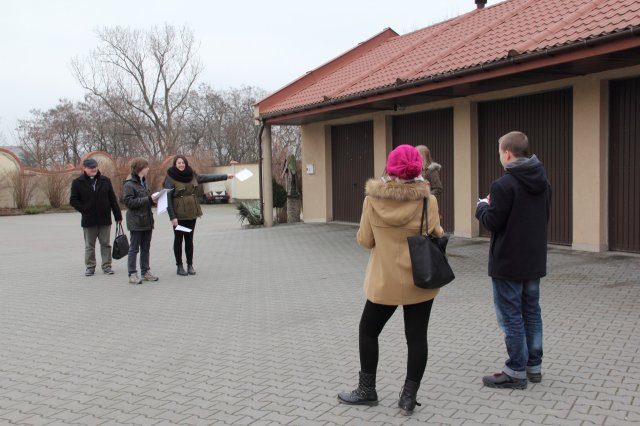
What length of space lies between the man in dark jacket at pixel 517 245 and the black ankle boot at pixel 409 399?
2.39 feet

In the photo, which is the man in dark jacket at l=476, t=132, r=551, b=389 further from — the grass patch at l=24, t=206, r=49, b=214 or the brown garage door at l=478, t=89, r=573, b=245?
the grass patch at l=24, t=206, r=49, b=214

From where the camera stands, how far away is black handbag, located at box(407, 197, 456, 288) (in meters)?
3.59

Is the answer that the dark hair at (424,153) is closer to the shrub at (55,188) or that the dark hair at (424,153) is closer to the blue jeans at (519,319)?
the blue jeans at (519,319)

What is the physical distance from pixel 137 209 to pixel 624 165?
292 inches

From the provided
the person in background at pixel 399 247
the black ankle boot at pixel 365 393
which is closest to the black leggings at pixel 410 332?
the person in background at pixel 399 247

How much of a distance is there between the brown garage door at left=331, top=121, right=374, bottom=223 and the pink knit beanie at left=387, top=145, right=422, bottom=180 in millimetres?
11622

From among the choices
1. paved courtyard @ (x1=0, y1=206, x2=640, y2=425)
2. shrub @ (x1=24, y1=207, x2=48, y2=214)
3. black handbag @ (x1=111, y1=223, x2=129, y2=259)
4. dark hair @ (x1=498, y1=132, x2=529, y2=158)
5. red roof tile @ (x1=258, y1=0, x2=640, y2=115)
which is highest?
red roof tile @ (x1=258, y1=0, x2=640, y2=115)

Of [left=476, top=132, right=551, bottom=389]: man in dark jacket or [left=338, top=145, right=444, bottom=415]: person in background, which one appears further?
[left=476, top=132, right=551, bottom=389]: man in dark jacket

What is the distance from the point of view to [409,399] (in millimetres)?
3795

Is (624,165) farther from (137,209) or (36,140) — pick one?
(36,140)

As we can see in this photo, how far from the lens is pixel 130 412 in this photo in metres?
4.02

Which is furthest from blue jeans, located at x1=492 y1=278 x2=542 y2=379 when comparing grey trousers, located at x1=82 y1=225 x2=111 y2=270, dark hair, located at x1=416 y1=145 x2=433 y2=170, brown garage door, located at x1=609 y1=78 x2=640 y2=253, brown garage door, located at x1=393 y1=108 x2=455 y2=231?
brown garage door, located at x1=393 y1=108 x2=455 y2=231

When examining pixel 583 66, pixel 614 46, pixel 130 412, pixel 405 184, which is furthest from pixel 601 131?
pixel 130 412

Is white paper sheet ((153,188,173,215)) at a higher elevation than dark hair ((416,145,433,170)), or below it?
below
